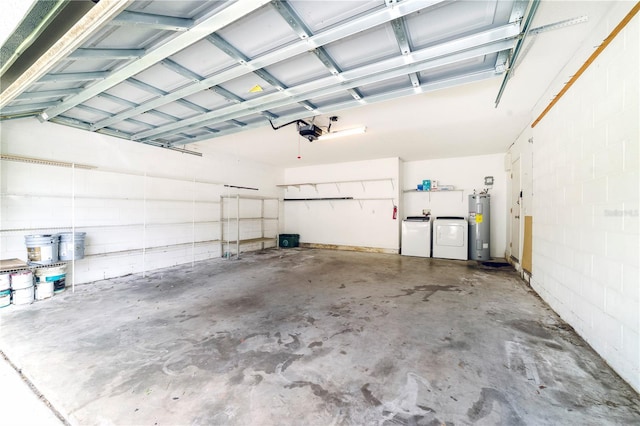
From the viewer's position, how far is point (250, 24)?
66.7 inches

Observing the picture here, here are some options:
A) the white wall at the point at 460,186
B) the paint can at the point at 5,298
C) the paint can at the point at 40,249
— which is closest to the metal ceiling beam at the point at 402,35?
the paint can at the point at 40,249

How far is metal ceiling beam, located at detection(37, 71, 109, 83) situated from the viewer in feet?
6.97

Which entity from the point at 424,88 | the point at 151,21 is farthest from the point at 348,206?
the point at 151,21

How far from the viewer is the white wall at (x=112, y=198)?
3.19 meters

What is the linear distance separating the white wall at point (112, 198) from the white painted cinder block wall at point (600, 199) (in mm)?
5588

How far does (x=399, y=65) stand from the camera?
201cm

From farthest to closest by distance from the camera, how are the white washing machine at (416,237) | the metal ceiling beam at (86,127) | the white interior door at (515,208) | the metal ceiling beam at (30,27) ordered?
1. the white washing machine at (416,237)
2. the white interior door at (515,208)
3. the metal ceiling beam at (86,127)
4. the metal ceiling beam at (30,27)

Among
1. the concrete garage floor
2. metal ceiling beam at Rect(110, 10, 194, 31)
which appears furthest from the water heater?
metal ceiling beam at Rect(110, 10, 194, 31)

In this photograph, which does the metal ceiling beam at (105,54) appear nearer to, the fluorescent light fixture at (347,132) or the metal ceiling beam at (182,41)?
the metal ceiling beam at (182,41)

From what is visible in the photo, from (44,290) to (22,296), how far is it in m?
0.19

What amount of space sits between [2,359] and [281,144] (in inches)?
173

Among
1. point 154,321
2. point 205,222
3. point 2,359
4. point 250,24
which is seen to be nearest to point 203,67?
point 250,24

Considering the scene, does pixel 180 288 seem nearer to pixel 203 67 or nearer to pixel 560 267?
pixel 203 67

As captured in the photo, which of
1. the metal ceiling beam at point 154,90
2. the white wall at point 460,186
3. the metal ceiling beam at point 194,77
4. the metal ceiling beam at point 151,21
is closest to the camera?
the metal ceiling beam at point 151,21
